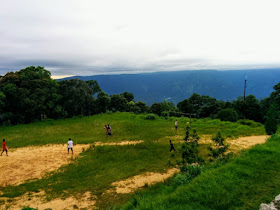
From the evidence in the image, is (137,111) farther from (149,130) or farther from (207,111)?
(149,130)

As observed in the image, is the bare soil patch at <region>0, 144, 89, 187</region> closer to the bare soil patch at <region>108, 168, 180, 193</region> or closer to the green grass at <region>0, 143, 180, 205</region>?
the green grass at <region>0, 143, 180, 205</region>

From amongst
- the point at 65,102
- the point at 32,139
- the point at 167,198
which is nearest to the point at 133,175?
the point at 167,198

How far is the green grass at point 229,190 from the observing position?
18.3 feet

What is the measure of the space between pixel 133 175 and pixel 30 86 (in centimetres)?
2734

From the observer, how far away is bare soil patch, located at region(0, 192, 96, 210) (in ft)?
26.7

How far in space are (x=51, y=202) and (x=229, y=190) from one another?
25.7 feet

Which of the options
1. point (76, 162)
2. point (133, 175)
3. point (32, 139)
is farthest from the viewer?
point (32, 139)

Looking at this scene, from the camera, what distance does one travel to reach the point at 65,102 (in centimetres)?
3331

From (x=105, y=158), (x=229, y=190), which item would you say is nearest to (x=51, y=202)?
(x=105, y=158)

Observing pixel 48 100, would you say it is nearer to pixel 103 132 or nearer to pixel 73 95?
pixel 73 95

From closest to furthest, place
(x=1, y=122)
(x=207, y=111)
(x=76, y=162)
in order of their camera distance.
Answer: (x=76, y=162) < (x=1, y=122) < (x=207, y=111)

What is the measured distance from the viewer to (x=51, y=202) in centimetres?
852

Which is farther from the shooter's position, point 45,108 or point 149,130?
point 45,108

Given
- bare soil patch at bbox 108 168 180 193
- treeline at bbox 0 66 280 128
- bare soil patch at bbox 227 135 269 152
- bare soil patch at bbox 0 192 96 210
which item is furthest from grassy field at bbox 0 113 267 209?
treeline at bbox 0 66 280 128
